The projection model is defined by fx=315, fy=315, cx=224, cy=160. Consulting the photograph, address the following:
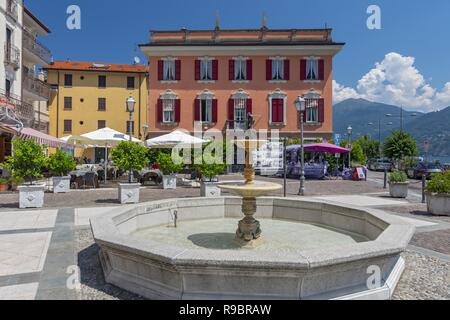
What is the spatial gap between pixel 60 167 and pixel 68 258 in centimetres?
911

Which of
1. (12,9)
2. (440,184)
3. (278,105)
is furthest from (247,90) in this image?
(440,184)

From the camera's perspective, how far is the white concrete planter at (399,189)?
13.9 metres

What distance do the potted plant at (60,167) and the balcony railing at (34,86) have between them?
43.6 ft

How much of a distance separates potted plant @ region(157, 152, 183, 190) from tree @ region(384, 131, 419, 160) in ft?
103

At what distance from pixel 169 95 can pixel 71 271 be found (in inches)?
1053

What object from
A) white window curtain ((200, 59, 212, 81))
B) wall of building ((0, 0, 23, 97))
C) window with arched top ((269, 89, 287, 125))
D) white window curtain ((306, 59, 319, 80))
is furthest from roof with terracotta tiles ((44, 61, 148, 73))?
white window curtain ((306, 59, 319, 80))

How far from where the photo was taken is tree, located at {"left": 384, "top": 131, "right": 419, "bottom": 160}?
122 feet

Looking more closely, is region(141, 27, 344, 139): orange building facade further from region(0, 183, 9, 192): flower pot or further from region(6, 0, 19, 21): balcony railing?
region(0, 183, 9, 192): flower pot

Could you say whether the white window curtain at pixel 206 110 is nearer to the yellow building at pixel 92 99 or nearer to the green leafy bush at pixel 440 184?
the yellow building at pixel 92 99

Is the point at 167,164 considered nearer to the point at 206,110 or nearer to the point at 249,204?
the point at 249,204
